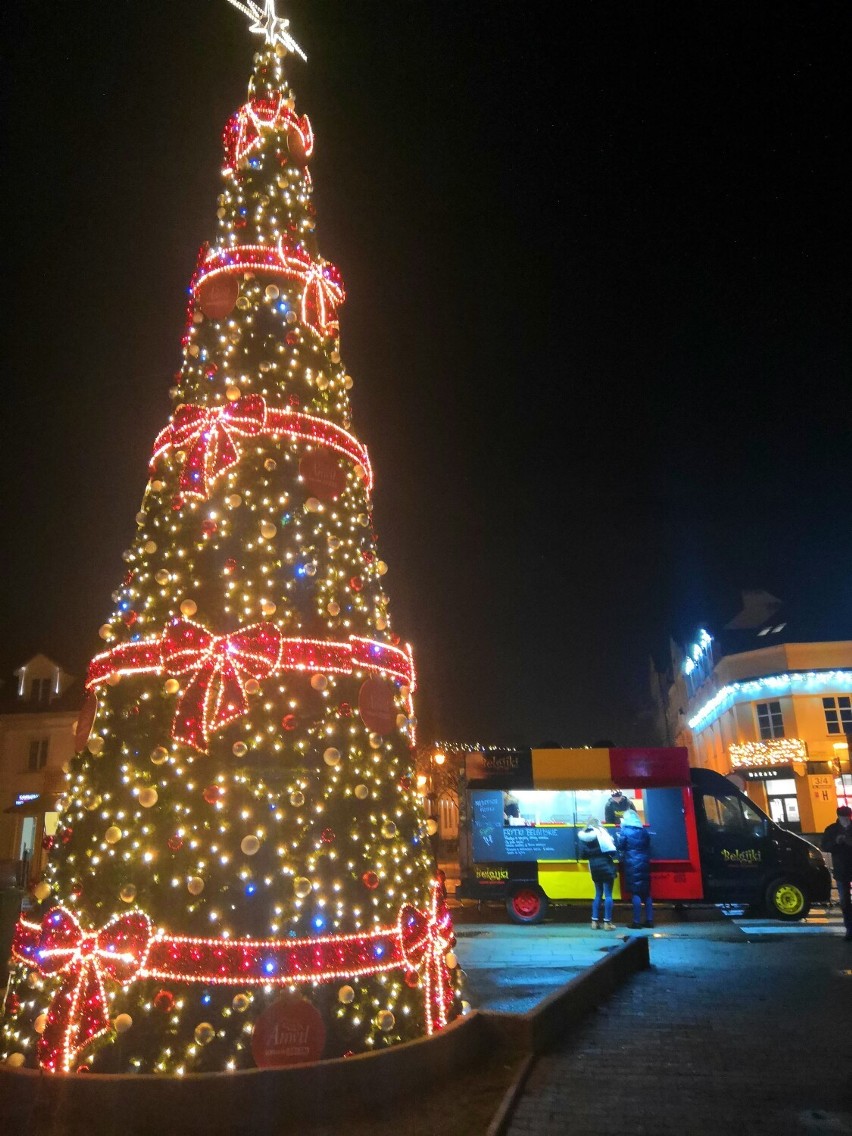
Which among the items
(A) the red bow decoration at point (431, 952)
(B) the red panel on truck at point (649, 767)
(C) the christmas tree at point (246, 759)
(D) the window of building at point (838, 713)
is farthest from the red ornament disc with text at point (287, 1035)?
(D) the window of building at point (838, 713)

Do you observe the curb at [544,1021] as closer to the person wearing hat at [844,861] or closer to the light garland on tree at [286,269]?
the person wearing hat at [844,861]

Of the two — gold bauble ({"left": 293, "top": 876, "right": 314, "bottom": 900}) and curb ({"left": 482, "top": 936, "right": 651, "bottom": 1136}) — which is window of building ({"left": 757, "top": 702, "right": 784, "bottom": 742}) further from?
gold bauble ({"left": 293, "top": 876, "right": 314, "bottom": 900})

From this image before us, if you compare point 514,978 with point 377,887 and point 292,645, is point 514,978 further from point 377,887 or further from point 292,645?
point 292,645

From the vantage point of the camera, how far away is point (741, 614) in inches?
1596

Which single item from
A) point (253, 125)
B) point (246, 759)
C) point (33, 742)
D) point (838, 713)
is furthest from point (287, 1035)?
point (33, 742)

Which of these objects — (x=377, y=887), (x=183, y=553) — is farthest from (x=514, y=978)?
(x=183, y=553)

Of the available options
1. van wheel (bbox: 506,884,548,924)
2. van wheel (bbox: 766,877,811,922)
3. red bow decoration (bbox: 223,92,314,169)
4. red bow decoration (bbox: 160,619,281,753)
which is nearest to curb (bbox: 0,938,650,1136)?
red bow decoration (bbox: 160,619,281,753)

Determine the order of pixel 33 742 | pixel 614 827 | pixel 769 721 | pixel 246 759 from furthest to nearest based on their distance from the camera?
pixel 769 721 → pixel 33 742 → pixel 614 827 → pixel 246 759

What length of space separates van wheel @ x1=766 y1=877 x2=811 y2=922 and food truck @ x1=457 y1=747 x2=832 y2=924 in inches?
0.6

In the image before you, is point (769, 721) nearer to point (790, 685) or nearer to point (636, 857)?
point (790, 685)

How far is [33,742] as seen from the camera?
31.0 meters

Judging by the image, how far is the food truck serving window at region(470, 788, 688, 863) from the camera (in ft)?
47.2

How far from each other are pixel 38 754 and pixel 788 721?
1078 inches

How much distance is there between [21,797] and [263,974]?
28572 millimetres
